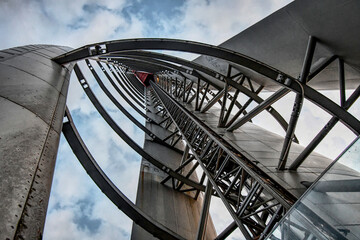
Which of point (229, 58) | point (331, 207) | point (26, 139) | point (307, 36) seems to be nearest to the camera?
point (26, 139)

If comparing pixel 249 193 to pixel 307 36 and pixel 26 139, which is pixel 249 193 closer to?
pixel 307 36

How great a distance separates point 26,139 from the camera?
2.25m

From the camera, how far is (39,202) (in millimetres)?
1851

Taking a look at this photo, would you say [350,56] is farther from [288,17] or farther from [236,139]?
[236,139]

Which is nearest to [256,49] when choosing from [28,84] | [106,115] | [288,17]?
[288,17]

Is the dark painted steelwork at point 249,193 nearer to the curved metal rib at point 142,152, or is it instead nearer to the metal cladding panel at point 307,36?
the curved metal rib at point 142,152

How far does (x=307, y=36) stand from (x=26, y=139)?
614 cm

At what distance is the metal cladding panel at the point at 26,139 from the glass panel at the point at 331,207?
10.3ft

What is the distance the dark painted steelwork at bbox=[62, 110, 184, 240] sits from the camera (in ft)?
15.9

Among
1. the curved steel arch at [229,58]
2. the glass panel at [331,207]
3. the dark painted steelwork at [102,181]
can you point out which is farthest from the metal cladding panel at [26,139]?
the glass panel at [331,207]

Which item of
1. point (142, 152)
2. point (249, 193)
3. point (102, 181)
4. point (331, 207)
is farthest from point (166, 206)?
point (331, 207)

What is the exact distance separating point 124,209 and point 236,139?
4677 mm

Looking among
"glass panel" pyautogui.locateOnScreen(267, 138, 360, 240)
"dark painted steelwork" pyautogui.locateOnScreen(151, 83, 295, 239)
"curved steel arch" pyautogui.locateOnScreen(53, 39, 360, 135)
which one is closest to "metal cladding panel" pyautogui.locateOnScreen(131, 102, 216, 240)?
"dark painted steelwork" pyautogui.locateOnScreen(151, 83, 295, 239)

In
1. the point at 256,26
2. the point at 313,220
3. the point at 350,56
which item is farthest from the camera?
the point at 256,26
